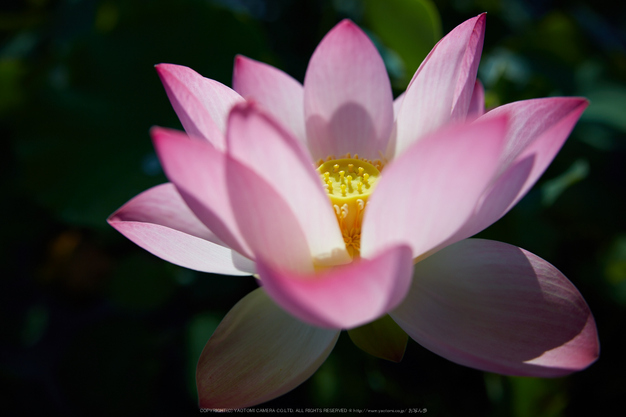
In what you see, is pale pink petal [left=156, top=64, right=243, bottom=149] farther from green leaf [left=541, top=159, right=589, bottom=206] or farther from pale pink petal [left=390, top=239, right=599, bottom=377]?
green leaf [left=541, top=159, right=589, bottom=206]

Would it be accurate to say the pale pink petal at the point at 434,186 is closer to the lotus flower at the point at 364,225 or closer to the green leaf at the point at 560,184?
the lotus flower at the point at 364,225

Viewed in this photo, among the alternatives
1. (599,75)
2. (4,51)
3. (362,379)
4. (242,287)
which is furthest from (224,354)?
(4,51)

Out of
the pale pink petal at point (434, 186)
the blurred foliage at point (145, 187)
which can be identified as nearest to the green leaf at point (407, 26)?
the blurred foliage at point (145, 187)

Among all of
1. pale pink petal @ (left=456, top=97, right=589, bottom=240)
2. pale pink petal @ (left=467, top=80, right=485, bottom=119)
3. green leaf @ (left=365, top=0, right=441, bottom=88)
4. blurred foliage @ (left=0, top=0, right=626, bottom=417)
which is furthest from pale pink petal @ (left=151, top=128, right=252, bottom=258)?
green leaf @ (left=365, top=0, right=441, bottom=88)

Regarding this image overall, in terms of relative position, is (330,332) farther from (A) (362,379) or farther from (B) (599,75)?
(B) (599,75)

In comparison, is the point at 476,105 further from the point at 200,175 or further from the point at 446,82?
the point at 200,175
